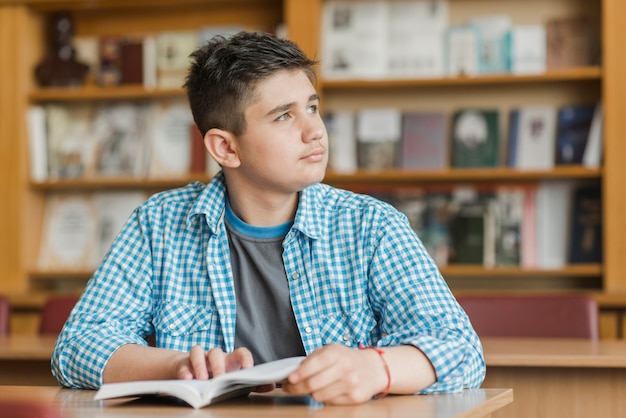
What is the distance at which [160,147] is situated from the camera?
4.36 meters

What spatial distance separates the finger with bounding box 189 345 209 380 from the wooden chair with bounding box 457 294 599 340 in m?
1.20

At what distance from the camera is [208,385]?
1324mm

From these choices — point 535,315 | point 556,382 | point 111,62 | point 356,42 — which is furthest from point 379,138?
point 556,382

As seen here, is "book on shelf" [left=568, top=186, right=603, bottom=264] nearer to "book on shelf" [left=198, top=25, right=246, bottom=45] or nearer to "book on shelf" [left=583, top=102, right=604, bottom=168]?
"book on shelf" [left=583, top=102, right=604, bottom=168]

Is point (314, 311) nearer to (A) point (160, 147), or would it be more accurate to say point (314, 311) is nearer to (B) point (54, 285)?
(A) point (160, 147)

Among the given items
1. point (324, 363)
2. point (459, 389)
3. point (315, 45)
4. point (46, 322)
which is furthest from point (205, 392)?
point (315, 45)

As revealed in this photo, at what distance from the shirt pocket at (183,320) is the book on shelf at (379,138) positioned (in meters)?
2.38

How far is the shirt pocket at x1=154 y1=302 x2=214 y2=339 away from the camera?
1.84 m

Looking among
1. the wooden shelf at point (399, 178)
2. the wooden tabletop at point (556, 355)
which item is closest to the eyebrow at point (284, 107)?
the wooden tabletop at point (556, 355)

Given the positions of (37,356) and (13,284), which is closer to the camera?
(37,356)

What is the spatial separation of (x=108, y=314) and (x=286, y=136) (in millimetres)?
486

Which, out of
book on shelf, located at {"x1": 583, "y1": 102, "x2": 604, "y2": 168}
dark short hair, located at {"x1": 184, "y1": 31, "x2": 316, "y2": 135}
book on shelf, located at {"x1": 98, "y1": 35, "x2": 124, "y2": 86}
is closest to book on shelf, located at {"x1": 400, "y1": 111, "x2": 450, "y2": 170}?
book on shelf, located at {"x1": 583, "y1": 102, "x2": 604, "y2": 168}

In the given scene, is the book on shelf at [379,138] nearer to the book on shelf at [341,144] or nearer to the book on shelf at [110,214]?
the book on shelf at [341,144]

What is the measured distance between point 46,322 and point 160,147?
5.57ft
